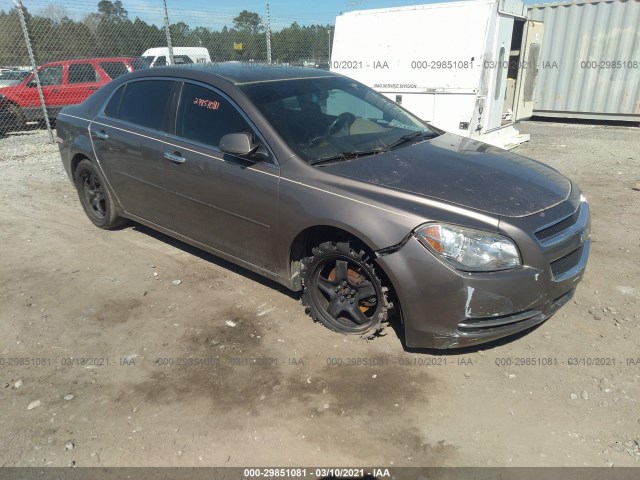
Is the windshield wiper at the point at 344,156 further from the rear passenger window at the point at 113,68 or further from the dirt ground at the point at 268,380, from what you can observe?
the rear passenger window at the point at 113,68

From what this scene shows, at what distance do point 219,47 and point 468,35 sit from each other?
7.92m

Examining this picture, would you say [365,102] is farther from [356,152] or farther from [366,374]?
[366,374]

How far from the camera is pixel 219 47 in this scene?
12461 millimetres

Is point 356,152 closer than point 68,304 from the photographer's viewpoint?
Yes

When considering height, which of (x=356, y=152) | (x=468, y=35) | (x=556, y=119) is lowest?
(x=556, y=119)

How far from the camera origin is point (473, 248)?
2600 mm

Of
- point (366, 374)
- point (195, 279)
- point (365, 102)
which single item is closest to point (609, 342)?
point (366, 374)

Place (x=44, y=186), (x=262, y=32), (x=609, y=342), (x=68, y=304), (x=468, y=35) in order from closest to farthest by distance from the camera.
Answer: (x=609, y=342), (x=68, y=304), (x=468, y=35), (x=44, y=186), (x=262, y=32)

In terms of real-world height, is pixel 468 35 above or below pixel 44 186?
→ above

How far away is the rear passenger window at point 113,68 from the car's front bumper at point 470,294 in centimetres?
1149

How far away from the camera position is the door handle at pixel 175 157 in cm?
371

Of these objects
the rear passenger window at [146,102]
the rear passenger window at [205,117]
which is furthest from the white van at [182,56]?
the rear passenger window at [205,117]

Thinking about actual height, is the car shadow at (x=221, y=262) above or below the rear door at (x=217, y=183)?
below

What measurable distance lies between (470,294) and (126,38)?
38.0 ft
